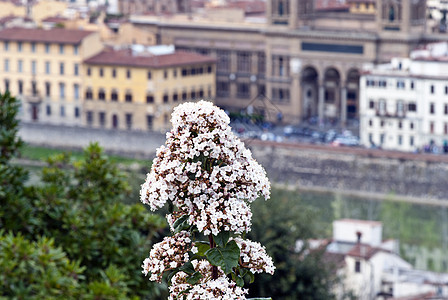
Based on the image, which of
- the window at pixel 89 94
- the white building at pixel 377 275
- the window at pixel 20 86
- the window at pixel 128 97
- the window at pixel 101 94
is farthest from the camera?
the window at pixel 20 86

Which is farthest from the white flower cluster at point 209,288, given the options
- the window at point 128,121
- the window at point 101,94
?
the window at point 101,94

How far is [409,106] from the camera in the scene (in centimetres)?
4159

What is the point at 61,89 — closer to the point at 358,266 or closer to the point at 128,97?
the point at 128,97

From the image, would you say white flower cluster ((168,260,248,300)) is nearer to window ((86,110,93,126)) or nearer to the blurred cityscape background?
the blurred cityscape background

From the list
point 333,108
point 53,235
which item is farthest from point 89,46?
point 53,235

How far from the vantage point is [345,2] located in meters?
50.9

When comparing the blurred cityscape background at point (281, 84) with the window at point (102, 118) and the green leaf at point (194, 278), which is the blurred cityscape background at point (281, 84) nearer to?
the window at point (102, 118)

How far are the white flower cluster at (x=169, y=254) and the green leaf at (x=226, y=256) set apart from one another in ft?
0.34

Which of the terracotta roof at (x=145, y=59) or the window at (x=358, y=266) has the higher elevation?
the terracotta roof at (x=145, y=59)

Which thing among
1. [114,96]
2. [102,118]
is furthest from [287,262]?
[102,118]

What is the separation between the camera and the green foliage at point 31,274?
11.5 meters

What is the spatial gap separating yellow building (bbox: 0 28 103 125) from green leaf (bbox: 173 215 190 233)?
1674 inches

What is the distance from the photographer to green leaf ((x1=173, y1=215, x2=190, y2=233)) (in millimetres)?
6078

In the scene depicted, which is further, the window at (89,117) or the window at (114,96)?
the window at (89,117)
